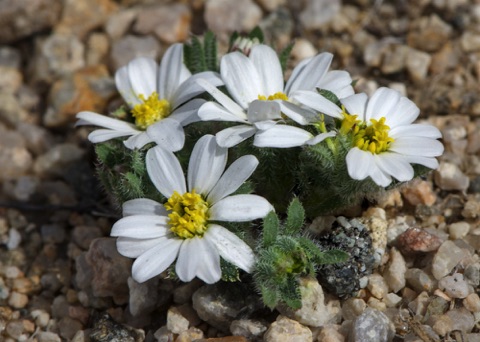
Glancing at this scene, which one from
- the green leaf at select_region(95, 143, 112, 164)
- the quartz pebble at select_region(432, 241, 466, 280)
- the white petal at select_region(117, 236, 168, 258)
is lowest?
the quartz pebble at select_region(432, 241, 466, 280)

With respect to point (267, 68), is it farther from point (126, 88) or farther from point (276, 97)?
point (126, 88)

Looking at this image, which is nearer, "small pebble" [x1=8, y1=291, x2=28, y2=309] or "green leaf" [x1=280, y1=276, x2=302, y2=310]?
"green leaf" [x1=280, y1=276, x2=302, y2=310]

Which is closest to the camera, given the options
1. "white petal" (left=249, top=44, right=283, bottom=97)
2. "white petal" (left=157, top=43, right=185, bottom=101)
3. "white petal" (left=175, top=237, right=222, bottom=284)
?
"white petal" (left=175, top=237, right=222, bottom=284)

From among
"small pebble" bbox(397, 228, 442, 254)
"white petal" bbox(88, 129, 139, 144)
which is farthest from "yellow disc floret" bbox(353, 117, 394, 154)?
"white petal" bbox(88, 129, 139, 144)

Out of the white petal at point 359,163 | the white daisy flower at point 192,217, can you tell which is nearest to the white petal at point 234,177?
the white daisy flower at point 192,217

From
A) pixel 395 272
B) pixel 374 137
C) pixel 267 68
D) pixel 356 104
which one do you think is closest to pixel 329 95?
pixel 356 104

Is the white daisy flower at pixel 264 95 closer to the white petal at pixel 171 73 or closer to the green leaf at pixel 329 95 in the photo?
the green leaf at pixel 329 95

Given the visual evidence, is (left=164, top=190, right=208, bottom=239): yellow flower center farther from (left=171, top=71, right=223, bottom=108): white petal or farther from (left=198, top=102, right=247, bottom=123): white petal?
(left=171, top=71, right=223, bottom=108): white petal
